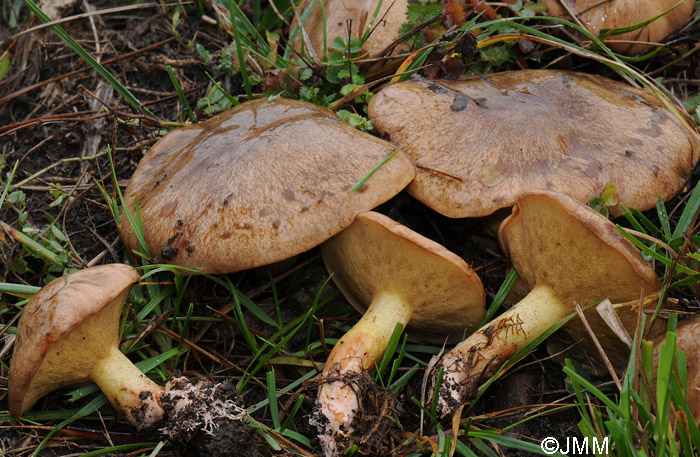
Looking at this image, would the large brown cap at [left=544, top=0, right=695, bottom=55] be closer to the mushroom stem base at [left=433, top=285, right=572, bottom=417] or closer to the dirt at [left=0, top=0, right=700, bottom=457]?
the dirt at [left=0, top=0, right=700, bottom=457]

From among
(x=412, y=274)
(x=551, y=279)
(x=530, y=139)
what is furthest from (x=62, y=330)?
(x=530, y=139)

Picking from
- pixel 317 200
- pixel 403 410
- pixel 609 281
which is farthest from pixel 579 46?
pixel 403 410

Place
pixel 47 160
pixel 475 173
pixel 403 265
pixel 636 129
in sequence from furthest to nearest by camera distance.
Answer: pixel 47 160 → pixel 636 129 → pixel 475 173 → pixel 403 265

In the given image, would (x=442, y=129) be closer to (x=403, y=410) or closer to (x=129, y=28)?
(x=403, y=410)

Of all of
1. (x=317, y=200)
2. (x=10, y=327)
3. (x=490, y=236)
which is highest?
(x=317, y=200)
